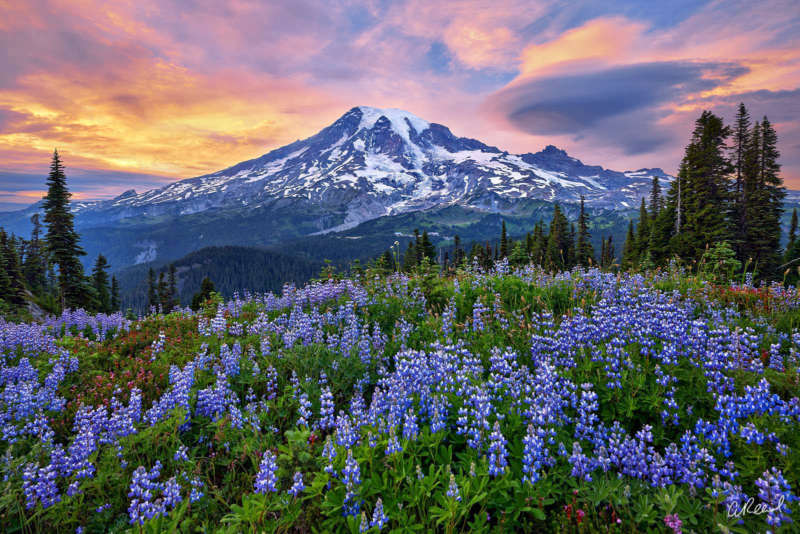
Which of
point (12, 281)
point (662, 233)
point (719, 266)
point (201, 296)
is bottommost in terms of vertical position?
point (201, 296)

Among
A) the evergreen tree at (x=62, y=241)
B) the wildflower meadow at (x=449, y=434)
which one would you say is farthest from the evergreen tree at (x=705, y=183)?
the evergreen tree at (x=62, y=241)

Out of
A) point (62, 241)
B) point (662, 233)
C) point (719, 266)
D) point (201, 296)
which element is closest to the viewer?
point (719, 266)

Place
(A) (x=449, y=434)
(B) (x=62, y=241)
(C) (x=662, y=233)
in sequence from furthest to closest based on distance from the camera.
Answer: (C) (x=662, y=233) < (B) (x=62, y=241) < (A) (x=449, y=434)

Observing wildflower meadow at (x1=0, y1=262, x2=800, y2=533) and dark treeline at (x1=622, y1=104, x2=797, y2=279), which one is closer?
wildflower meadow at (x1=0, y1=262, x2=800, y2=533)

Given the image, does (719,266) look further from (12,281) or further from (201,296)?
(12,281)

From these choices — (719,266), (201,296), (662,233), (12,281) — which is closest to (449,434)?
(719,266)

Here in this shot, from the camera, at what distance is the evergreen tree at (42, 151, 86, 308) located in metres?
32.4

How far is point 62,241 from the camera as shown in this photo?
32.7 m

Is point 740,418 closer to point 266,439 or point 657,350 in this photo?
point 657,350

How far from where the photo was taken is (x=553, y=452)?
365cm

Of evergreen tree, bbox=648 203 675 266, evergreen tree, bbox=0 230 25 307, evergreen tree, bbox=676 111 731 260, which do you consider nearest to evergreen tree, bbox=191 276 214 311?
evergreen tree, bbox=0 230 25 307

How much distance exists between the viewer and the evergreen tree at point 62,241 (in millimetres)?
32375

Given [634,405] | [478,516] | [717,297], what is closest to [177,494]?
[478,516]

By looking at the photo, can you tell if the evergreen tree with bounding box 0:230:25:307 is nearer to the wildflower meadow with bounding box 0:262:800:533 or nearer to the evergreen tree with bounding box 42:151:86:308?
the evergreen tree with bounding box 42:151:86:308
